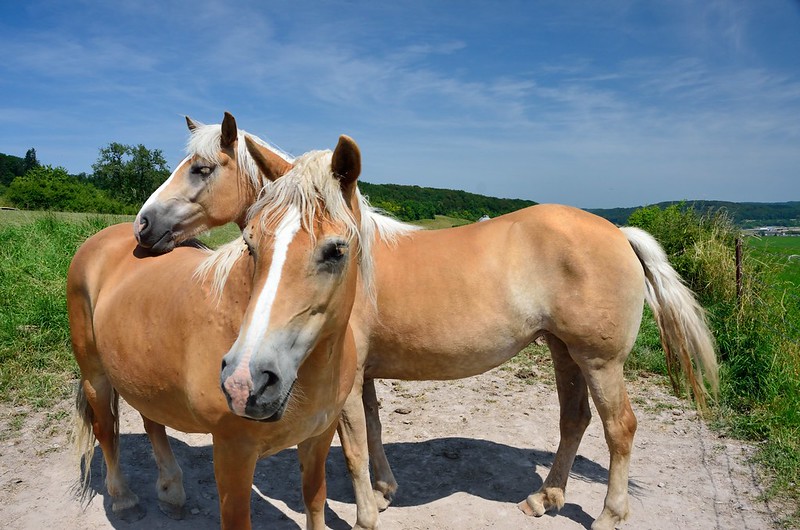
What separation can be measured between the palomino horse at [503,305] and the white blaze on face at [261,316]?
138 centimetres

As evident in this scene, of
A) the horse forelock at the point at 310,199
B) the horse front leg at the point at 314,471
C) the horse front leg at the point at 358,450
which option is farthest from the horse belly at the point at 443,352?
the horse forelock at the point at 310,199

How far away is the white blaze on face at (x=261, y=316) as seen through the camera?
139cm

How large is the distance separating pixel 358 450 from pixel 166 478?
4.41 feet

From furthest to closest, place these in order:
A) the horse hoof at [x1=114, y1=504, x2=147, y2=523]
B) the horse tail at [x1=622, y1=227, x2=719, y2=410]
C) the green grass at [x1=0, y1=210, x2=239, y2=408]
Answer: the green grass at [x1=0, y1=210, x2=239, y2=408] < the horse tail at [x1=622, y1=227, x2=719, y2=410] < the horse hoof at [x1=114, y1=504, x2=147, y2=523]

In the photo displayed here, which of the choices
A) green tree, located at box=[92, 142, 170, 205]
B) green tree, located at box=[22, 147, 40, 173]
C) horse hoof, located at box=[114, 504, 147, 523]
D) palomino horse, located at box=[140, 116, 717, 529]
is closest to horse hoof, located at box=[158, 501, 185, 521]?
horse hoof, located at box=[114, 504, 147, 523]

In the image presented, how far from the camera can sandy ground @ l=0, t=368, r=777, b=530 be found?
3334 millimetres

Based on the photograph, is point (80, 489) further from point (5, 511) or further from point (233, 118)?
point (233, 118)

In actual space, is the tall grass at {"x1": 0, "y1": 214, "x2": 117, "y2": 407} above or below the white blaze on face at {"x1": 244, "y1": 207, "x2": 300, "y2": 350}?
below

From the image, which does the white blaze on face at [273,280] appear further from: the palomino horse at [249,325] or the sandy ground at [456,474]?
the sandy ground at [456,474]

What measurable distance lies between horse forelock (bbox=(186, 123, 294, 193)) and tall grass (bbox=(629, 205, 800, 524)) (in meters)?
4.01

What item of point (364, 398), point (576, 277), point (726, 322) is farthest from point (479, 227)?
point (726, 322)

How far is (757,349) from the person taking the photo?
5.10 m

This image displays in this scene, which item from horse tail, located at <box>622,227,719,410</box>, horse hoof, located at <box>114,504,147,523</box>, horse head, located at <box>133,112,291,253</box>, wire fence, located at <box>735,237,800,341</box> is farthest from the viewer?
wire fence, located at <box>735,237,800,341</box>

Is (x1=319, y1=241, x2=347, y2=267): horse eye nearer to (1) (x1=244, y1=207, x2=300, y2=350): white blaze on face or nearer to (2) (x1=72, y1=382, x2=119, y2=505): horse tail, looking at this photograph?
(1) (x1=244, y1=207, x2=300, y2=350): white blaze on face
